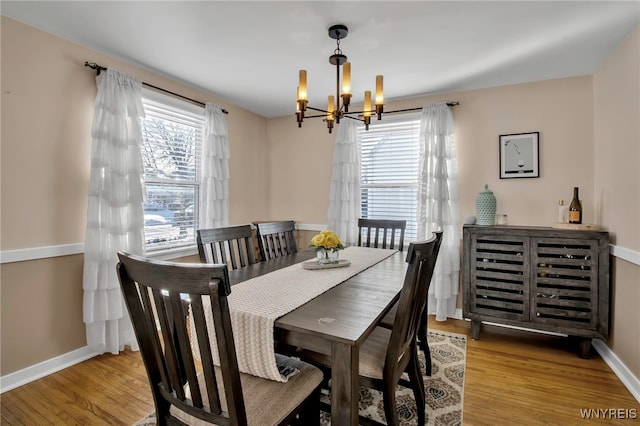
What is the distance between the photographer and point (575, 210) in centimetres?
275

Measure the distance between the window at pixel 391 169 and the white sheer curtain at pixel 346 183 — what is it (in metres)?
0.14

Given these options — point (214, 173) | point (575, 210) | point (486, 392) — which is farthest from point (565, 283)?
point (214, 173)

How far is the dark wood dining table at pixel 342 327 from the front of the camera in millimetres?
1154

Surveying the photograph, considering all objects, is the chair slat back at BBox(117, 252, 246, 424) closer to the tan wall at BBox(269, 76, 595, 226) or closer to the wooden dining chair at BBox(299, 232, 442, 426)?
the wooden dining chair at BBox(299, 232, 442, 426)

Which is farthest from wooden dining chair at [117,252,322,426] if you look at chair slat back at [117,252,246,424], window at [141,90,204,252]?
window at [141,90,204,252]

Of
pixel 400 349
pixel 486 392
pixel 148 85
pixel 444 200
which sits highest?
pixel 148 85

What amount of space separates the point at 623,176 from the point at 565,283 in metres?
0.93

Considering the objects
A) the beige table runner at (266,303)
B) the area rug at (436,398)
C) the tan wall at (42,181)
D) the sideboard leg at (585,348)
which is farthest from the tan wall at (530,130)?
the tan wall at (42,181)

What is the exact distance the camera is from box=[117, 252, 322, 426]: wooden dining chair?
90cm

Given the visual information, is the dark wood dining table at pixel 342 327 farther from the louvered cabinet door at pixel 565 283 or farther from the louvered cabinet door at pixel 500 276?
the louvered cabinet door at pixel 565 283

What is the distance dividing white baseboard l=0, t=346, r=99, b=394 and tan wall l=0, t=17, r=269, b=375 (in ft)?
0.13

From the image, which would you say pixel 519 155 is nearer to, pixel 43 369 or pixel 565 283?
pixel 565 283

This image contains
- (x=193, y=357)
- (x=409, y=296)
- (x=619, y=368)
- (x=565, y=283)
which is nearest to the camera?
(x=193, y=357)

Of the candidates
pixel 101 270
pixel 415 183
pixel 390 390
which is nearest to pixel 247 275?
pixel 390 390
